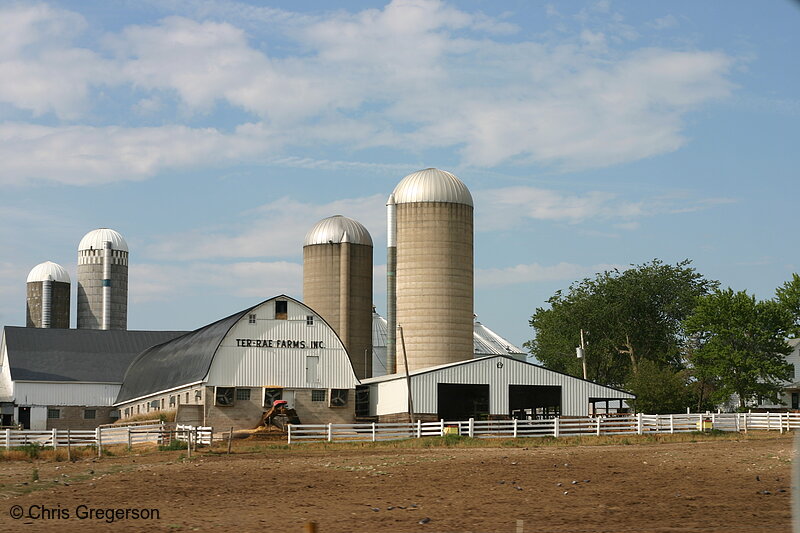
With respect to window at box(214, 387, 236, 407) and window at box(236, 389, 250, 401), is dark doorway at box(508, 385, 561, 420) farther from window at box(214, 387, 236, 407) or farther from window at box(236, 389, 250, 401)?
window at box(214, 387, 236, 407)

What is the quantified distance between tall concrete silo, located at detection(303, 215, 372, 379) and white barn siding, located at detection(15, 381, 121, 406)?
15.2m

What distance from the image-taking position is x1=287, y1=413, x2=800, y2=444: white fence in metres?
49.2

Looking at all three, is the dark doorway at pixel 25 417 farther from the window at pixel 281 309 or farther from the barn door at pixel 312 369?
the barn door at pixel 312 369

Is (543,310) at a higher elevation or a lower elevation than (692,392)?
higher

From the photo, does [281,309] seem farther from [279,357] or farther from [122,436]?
[122,436]

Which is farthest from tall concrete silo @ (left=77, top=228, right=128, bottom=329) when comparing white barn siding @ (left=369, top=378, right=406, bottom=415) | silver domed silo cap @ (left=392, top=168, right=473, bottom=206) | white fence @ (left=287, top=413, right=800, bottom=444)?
white fence @ (left=287, top=413, right=800, bottom=444)

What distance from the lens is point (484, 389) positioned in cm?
6125

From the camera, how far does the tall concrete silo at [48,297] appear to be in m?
105

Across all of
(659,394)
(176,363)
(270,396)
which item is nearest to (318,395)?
(270,396)

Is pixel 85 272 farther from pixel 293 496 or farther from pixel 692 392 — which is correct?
pixel 293 496

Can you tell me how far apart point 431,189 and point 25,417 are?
2976cm

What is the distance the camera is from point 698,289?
100188 mm

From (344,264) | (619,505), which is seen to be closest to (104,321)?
(344,264)

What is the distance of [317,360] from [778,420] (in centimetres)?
2432
